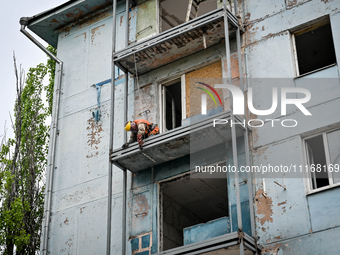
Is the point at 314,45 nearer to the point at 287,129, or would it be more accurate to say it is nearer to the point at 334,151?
the point at 287,129

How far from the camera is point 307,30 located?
13266 mm

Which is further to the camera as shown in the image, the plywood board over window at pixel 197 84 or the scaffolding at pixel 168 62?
the plywood board over window at pixel 197 84

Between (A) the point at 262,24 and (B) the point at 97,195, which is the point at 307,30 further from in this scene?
(B) the point at 97,195

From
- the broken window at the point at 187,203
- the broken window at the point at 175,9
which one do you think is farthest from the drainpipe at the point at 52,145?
the broken window at the point at 175,9

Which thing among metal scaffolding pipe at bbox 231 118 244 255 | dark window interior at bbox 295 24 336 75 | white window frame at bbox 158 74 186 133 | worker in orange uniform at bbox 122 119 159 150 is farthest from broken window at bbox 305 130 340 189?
worker in orange uniform at bbox 122 119 159 150

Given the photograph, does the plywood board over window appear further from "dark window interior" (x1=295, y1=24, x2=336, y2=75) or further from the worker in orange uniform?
"dark window interior" (x1=295, y1=24, x2=336, y2=75)

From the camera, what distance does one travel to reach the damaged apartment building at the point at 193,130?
11445 mm

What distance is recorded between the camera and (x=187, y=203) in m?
15.9

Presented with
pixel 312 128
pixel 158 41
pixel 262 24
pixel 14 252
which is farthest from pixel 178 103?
pixel 14 252

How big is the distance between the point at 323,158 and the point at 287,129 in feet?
3.40

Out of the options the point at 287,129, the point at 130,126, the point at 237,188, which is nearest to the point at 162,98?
the point at 130,126

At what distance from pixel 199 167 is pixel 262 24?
4.03 m

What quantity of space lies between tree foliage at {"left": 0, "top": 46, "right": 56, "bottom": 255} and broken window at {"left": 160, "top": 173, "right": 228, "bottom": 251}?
16.9ft

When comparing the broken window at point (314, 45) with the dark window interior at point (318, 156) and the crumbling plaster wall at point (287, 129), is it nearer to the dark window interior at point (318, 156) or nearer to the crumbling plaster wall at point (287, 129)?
the crumbling plaster wall at point (287, 129)
